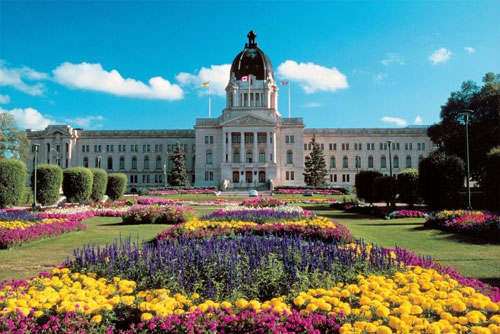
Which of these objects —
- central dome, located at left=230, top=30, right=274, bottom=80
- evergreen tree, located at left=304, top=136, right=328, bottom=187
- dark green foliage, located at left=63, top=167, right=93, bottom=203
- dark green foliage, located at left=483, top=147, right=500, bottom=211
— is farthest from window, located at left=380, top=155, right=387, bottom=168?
dark green foliage, located at left=63, top=167, right=93, bottom=203

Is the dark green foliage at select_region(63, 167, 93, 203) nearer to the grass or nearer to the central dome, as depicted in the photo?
the grass

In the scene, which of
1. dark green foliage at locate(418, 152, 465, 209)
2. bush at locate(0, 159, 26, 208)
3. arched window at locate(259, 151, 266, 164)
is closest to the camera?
dark green foliage at locate(418, 152, 465, 209)

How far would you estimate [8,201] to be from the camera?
26.1 metres

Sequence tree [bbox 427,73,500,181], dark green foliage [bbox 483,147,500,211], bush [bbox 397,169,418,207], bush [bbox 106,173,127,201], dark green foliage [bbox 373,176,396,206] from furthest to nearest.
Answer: tree [bbox 427,73,500,181] < bush [bbox 106,173,127,201] < dark green foliage [bbox 373,176,396,206] < bush [bbox 397,169,418,207] < dark green foliage [bbox 483,147,500,211]

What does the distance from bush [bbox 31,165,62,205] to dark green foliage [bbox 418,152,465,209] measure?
2576 centimetres

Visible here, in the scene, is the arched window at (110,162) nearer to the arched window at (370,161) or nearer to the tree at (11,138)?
the tree at (11,138)

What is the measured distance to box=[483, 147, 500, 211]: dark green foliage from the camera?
22.7 metres

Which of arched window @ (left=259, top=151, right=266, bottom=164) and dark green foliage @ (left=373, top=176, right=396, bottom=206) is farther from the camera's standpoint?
arched window @ (left=259, top=151, right=266, bottom=164)

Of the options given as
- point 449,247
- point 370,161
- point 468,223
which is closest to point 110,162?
point 370,161

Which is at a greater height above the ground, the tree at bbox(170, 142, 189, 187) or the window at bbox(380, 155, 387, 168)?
the window at bbox(380, 155, 387, 168)

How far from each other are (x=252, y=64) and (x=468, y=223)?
219ft

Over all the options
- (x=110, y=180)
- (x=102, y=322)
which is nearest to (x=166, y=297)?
(x=102, y=322)

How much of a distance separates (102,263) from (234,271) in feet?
9.03

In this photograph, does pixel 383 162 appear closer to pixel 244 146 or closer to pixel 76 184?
pixel 244 146
